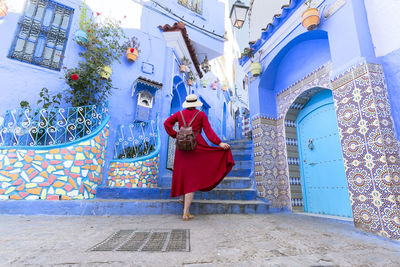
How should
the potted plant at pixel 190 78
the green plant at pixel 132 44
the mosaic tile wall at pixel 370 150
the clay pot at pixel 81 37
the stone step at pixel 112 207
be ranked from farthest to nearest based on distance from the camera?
the potted plant at pixel 190 78
the green plant at pixel 132 44
the clay pot at pixel 81 37
the stone step at pixel 112 207
the mosaic tile wall at pixel 370 150

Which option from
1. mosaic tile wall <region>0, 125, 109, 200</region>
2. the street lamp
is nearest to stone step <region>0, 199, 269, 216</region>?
mosaic tile wall <region>0, 125, 109, 200</region>

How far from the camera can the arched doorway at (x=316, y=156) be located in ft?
11.3

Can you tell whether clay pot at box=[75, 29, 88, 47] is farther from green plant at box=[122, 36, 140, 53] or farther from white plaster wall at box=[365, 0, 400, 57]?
white plaster wall at box=[365, 0, 400, 57]

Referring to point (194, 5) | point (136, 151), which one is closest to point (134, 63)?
point (136, 151)

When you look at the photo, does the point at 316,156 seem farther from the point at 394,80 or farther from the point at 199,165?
the point at 199,165

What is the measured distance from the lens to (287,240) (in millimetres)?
1950

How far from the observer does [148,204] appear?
10.6 ft

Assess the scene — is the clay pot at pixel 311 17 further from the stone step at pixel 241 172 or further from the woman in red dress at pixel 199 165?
the stone step at pixel 241 172

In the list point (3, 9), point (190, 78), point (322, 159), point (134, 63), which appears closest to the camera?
point (322, 159)

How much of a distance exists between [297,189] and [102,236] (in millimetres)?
3672

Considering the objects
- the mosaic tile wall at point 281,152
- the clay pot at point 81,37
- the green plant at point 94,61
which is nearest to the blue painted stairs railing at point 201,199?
the mosaic tile wall at point 281,152

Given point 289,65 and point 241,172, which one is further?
point 241,172

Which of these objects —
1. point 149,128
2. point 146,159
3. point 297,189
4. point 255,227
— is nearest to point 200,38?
point 149,128

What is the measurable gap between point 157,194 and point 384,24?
4.36 meters
